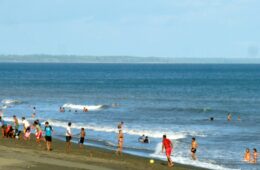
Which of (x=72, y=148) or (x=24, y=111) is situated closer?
(x=72, y=148)

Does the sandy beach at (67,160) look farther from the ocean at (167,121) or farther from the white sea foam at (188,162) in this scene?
the ocean at (167,121)

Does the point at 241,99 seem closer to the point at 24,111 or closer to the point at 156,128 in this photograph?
the point at 24,111

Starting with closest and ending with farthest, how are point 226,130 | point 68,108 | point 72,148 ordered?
point 72,148
point 226,130
point 68,108

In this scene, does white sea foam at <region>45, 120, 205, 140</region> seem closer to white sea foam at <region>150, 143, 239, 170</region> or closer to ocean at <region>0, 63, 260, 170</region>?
ocean at <region>0, 63, 260, 170</region>

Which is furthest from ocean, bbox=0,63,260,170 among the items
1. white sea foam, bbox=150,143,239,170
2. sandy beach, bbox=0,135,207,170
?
sandy beach, bbox=0,135,207,170

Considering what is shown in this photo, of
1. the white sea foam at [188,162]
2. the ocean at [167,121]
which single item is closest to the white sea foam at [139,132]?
the ocean at [167,121]

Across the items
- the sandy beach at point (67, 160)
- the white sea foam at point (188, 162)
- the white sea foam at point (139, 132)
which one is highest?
the sandy beach at point (67, 160)

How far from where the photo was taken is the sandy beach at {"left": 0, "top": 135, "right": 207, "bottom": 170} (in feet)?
87.9

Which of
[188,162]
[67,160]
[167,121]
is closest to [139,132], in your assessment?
[167,121]

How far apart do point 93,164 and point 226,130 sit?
2895 cm

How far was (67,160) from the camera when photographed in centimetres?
2928

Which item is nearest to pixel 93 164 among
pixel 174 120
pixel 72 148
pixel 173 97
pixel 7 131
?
pixel 72 148

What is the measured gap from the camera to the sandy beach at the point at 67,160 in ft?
87.9

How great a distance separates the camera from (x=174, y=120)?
65.2 m
